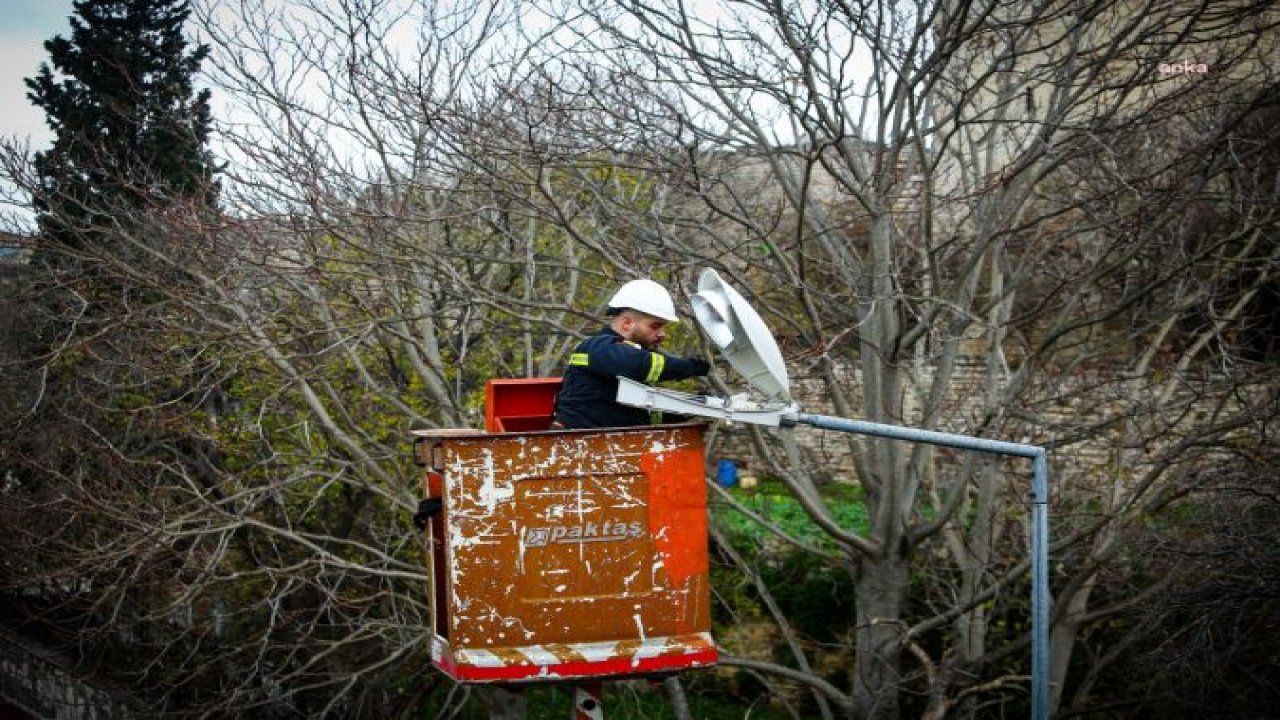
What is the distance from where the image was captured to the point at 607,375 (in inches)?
204

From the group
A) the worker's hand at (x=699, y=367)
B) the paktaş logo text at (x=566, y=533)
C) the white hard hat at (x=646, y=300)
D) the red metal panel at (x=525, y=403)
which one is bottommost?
the paktaş logo text at (x=566, y=533)

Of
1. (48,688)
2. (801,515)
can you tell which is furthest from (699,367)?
(801,515)

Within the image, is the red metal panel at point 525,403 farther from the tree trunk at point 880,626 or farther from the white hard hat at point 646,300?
the tree trunk at point 880,626

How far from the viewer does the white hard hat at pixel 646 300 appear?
17.6 ft

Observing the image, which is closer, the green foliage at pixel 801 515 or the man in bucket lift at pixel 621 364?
the man in bucket lift at pixel 621 364

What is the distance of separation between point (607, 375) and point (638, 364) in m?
0.15

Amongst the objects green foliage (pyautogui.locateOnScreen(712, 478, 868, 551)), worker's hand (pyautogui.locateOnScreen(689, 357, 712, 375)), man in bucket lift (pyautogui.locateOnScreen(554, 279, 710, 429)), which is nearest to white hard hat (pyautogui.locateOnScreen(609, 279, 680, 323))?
man in bucket lift (pyautogui.locateOnScreen(554, 279, 710, 429))

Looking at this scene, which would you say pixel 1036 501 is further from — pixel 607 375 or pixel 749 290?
pixel 749 290

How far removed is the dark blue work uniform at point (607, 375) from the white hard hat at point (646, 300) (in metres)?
0.13

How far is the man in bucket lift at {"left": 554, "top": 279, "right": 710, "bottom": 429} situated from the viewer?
201 inches

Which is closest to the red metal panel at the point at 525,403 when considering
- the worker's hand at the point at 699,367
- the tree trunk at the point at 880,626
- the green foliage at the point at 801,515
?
the worker's hand at the point at 699,367

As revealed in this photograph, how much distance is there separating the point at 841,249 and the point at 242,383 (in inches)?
266

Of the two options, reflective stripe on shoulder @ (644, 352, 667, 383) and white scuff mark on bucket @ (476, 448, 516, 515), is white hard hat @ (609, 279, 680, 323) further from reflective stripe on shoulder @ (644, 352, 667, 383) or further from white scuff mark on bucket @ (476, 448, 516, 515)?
white scuff mark on bucket @ (476, 448, 516, 515)

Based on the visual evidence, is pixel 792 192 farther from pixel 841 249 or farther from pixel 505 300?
pixel 505 300
